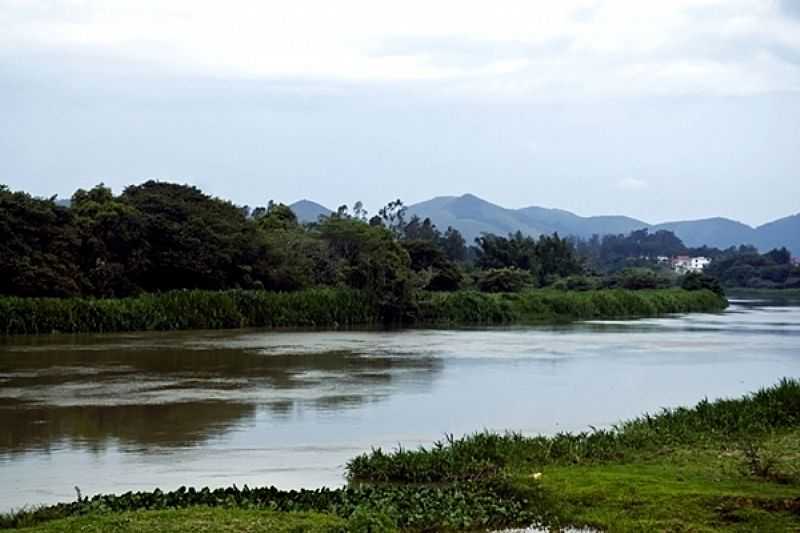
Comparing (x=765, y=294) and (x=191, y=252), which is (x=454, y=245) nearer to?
(x=765, y=294)

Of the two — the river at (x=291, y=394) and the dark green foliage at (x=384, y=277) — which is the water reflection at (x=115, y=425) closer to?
the river at (x=291, y=394)

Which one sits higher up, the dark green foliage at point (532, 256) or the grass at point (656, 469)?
the dark green foliage at point (532, 256)

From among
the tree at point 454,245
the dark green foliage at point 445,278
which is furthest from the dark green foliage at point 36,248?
the tree at point 454,245

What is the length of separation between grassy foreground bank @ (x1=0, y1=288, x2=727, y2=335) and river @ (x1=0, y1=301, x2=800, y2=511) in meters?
1.56

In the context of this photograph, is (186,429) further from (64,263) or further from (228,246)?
(228,246)

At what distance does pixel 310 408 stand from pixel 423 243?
34537 mm

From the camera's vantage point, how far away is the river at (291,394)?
11.4 m

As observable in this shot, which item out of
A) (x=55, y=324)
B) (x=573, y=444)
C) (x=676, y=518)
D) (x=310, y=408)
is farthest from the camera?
(x=55, y=324)

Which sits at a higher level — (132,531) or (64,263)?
(64,263)

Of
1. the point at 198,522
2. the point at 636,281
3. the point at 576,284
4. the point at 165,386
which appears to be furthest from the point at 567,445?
the point at 636,281

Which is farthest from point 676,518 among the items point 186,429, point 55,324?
point 55,324

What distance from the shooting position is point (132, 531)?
274 inches

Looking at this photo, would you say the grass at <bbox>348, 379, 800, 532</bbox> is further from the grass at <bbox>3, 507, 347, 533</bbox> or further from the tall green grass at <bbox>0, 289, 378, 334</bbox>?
the tall green grass at <bbox>0, 289, 378, 334</bbox>

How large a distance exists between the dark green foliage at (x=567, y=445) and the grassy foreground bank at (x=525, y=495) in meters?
0.02
